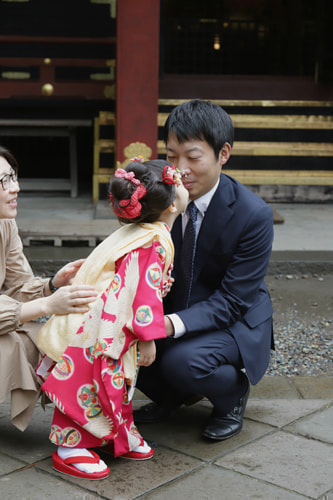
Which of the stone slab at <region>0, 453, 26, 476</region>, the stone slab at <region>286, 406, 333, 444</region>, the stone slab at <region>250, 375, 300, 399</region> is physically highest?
the stone slab at <region>0, 453, 26, 476</region>

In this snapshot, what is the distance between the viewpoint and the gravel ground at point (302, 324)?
Answer: 3.66 meters

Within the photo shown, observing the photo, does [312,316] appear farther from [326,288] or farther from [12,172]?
[12,172]

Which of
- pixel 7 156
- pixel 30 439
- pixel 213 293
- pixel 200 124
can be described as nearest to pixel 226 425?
pixel 213 293

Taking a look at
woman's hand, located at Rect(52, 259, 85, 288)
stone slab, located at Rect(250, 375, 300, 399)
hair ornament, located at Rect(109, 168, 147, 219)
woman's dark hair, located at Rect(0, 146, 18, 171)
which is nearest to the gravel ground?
Answer: stone slab, located at Rect(250, 375, 300, 399)

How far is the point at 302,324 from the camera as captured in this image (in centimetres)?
436

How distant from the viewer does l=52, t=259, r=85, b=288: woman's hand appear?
2.65m

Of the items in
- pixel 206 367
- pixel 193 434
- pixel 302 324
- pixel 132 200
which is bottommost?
pixel 302 324

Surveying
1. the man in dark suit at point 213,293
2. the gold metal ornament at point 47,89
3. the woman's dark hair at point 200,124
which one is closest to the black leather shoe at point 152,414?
the man in dark suit at point 213,293

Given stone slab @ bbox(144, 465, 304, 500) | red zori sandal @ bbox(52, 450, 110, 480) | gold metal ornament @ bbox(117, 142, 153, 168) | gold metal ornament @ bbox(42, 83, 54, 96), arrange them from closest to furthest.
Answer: stone slab @ bbox(144, 465, 304, 500) < red zori sandal @ bbox(52, 450, 110, 480) < gold metal ornament @ bbox(117, 142, 153, 168) < gold metal ornament @ bbox(42, 83, 54, 96)

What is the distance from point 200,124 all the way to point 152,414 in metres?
1.19

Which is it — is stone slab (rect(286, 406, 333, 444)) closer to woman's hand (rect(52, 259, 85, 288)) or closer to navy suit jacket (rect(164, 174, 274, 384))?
navy suit jacket (rect(164, 174, 274, 384))

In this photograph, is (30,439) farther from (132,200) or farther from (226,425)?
(132,200)

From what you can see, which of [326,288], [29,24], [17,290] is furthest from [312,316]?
[29,24]

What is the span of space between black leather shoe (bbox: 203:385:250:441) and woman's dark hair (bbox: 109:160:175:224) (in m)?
0.88
